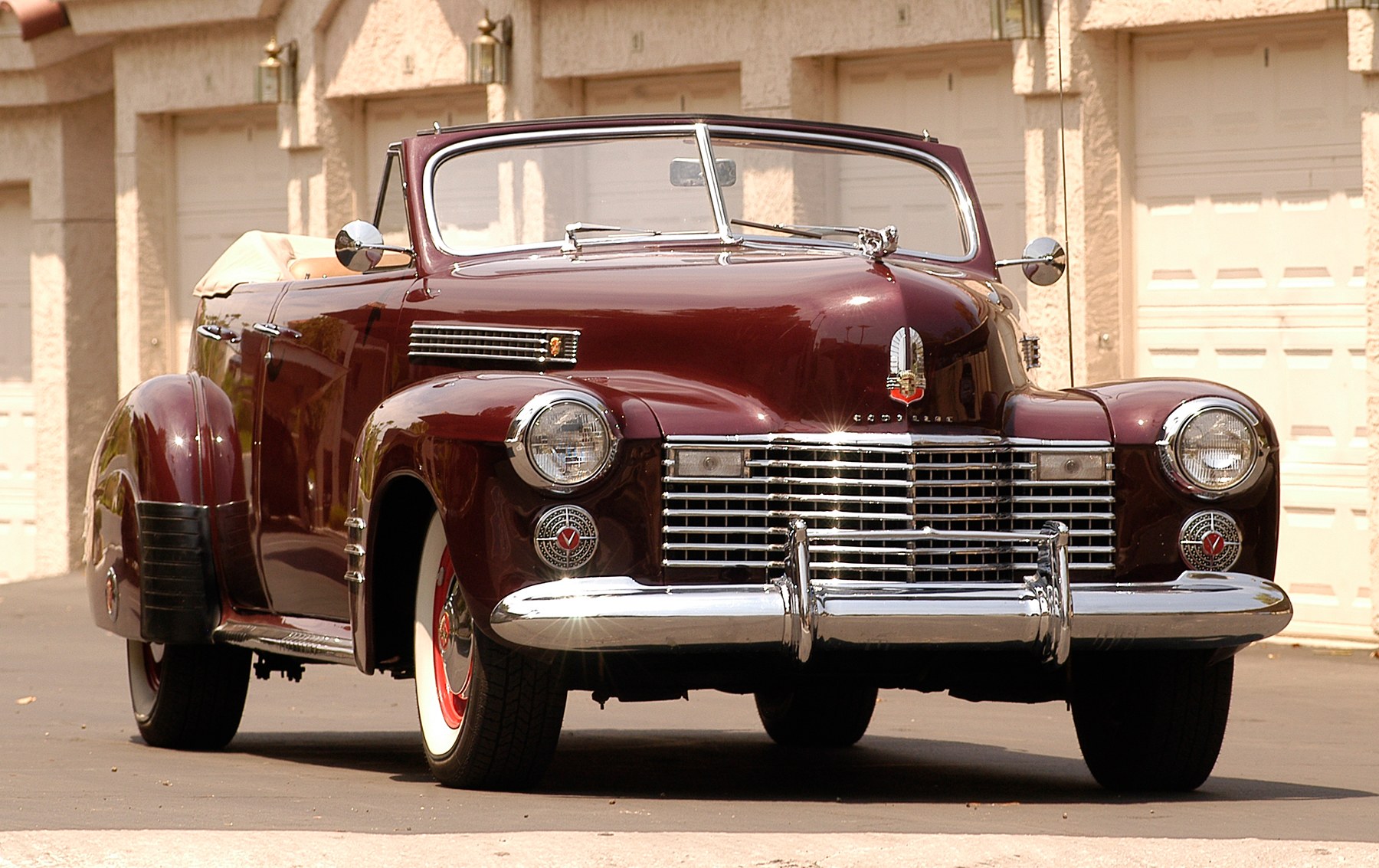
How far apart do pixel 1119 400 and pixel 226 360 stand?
3.01m

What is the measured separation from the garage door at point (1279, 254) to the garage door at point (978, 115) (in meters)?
0.80

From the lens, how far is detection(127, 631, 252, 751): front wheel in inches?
310

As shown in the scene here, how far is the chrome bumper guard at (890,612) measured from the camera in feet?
18.3

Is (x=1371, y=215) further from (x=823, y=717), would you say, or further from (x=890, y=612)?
(x=890, y=612)

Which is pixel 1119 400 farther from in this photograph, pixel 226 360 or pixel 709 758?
pixel 226 360

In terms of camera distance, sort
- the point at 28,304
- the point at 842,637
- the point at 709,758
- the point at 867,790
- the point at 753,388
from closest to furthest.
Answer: the point at 842,637, the point at 753,388, the point at 867,790, the point at 709,758, the point at 28,304

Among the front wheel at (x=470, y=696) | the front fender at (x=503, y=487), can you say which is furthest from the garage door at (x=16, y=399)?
the front fender at (x=503, y=487)

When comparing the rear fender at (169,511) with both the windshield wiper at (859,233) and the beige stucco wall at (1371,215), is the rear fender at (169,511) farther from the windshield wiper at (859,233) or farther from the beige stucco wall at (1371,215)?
the beige stucco wall at (1371,215)

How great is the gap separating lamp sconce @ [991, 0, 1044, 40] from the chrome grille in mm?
6799

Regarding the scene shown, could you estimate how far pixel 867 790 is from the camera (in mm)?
6598

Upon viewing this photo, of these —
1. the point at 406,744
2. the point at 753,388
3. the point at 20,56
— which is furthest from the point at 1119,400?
the point at 20,56

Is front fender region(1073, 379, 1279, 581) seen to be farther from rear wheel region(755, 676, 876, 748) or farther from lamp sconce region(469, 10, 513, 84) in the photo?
lamp sconce region(469, 10, 513, 84)

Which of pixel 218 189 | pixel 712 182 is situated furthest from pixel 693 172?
pixel 218 189

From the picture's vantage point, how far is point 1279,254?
39.0 ft
